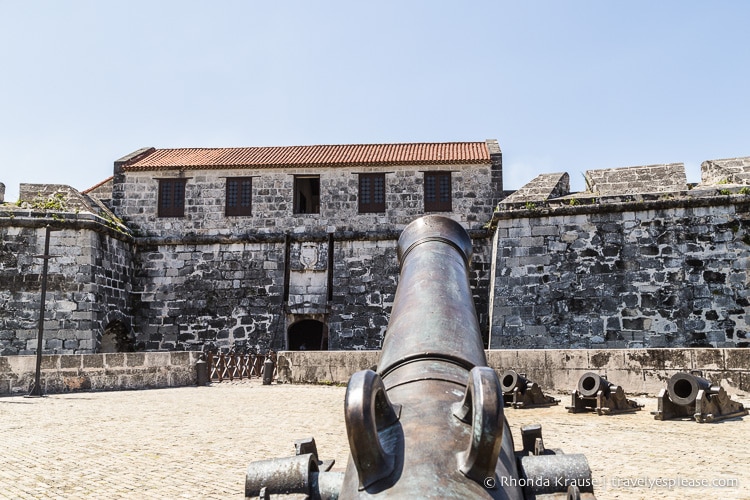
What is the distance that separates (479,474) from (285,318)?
16.8m

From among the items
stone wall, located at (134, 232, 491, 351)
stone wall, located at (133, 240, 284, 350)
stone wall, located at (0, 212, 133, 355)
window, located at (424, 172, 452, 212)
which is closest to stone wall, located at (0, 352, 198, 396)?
stone wall, located at (0, 212, 133, 355)

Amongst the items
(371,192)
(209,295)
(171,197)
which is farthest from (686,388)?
(171,197)

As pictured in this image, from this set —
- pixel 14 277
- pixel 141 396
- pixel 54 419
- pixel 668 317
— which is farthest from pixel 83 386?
pixel 668 317

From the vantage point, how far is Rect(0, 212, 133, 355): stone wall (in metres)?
16.2

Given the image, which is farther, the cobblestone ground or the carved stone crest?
the carved stone crest

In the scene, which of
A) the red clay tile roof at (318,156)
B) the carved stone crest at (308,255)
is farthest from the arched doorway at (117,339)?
the carved stone crest at (308,255)

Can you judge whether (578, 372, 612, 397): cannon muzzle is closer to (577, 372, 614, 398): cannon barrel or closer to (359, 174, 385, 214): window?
(577, 372, 614, 398): cannon barrel

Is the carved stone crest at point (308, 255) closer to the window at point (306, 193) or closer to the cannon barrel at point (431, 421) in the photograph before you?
the window at point (306, 193)

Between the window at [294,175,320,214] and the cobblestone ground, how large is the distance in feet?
34.1

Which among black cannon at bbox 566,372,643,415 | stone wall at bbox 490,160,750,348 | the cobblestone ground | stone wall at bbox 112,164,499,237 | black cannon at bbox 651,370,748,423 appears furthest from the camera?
stone wall at bbox 112,164,499,237

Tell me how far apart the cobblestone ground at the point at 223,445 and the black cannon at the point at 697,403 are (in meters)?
0.20

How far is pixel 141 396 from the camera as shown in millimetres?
10891

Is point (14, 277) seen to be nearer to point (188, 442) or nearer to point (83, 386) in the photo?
point (83, 386)

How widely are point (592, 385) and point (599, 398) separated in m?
0.31
